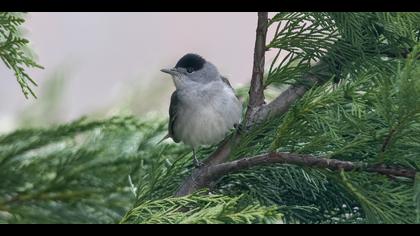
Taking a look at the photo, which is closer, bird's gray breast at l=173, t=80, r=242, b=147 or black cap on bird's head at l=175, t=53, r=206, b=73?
bird's gray breast at l=173, t=80, r=242, b=147

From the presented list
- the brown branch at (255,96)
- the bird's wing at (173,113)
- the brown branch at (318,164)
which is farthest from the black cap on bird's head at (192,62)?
the brown branch at (318,164)

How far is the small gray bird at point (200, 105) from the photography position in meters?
2.52

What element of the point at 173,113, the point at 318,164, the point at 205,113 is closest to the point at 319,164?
the point at 318,164

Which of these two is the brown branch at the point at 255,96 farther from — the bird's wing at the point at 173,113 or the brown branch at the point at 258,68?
the bird's wing at the point at 173,113

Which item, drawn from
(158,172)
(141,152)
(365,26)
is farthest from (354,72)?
(141,152)

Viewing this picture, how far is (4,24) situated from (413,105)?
2.49 feet

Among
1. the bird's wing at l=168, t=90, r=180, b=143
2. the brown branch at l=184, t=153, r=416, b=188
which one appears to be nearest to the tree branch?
the brown branch at l=184, t=153, r=416, b=188

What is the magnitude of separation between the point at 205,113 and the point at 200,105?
0.07 meters

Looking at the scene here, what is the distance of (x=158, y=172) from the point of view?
1.73 m

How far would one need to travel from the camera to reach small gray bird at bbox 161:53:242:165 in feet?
8.27

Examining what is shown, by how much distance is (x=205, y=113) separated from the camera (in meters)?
2.64

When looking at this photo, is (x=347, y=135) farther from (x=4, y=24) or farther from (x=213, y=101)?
(x=213, y=101)

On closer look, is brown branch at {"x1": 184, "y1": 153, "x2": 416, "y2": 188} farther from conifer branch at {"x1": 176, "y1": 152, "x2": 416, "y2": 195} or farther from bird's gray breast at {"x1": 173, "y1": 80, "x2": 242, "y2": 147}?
bird's gray breast at {"x1": 173, "y1": 80, "x2": 242, "y2": 147}

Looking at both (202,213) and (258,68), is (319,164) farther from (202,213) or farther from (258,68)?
(258,68)
